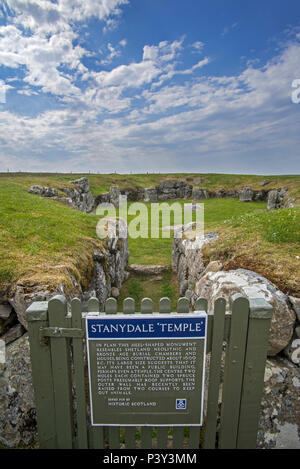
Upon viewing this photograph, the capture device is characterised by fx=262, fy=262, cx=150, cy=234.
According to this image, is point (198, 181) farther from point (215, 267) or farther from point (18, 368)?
point (18, 368)

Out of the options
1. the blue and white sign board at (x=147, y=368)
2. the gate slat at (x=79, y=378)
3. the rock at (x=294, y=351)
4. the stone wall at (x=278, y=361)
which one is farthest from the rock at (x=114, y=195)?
the blue and white sign board at (x=147, y=368)

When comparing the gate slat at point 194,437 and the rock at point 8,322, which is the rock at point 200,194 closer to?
the rock at point 8,322

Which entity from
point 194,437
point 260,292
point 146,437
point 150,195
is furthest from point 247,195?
point 146,437

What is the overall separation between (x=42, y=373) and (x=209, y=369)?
2.43 metres

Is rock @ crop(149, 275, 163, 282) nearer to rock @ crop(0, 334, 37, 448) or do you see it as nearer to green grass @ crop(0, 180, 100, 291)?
green grass @ crop(0, 180, 100, 291)

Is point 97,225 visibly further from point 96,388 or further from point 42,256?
point 96,388

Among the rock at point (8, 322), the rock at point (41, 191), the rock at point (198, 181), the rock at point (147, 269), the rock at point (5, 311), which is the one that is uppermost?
the rock at point (198, 181)

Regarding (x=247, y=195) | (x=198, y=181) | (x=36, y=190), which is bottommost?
(x=247, y=195)

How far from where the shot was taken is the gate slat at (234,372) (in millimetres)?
3555

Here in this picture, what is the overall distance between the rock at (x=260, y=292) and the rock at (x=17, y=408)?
4076 mm

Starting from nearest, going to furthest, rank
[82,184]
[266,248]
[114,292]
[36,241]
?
1. [266,248]
2. [36,241]
3. [114,292]
4. [82,184]

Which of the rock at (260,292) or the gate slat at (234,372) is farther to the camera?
the rock at (260,292)

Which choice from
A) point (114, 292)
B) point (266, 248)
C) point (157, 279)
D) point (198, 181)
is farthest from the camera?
point (198, 181)

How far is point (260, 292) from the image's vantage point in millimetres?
5582
